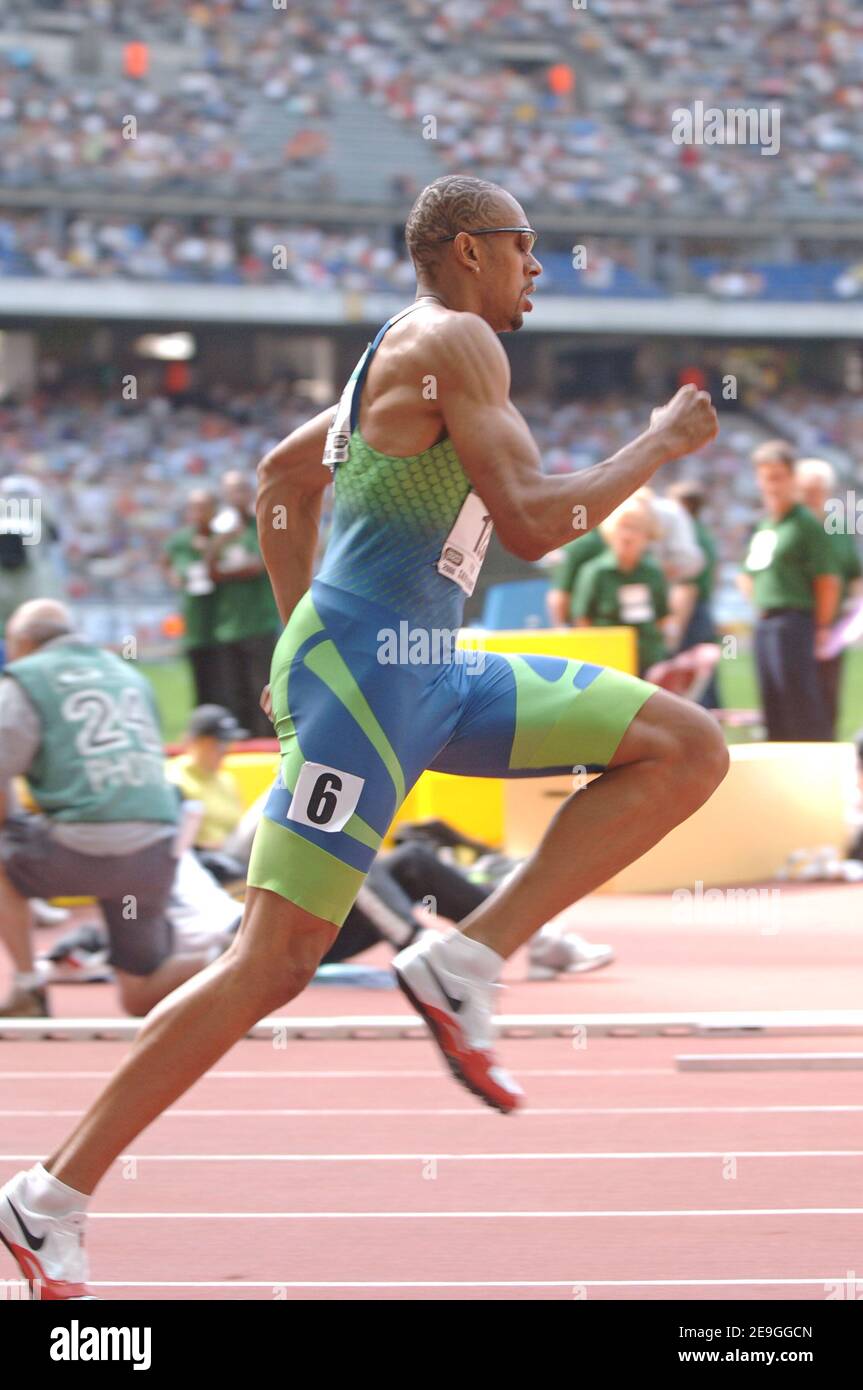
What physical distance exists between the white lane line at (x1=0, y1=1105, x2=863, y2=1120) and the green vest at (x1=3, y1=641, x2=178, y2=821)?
1588mm

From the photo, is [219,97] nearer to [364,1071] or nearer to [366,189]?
[366,189]

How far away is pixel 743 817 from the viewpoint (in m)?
10.1

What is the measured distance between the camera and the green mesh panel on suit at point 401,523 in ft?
12.0

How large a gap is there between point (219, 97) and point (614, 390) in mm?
9981

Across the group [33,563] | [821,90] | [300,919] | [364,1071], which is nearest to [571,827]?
[300,919]

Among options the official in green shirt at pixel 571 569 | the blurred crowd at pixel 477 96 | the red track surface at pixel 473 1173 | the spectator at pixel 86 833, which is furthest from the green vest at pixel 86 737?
the blurred crowd at pixel 477 96

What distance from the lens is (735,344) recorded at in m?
42.0

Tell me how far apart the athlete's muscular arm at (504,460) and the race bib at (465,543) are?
15 cm

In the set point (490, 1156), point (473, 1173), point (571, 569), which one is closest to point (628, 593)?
point (571, 569)

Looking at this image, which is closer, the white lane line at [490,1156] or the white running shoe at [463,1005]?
the white running shoe at [463,1005]

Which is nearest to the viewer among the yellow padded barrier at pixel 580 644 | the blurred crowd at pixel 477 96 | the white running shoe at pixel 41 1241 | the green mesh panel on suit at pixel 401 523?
the white running shoe at pixel 41 1241

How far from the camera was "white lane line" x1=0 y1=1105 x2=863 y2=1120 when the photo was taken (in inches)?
211

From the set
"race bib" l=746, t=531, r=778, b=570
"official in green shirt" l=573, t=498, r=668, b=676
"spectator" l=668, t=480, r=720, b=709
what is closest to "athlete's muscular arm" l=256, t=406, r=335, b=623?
"official in green shirt" l=573, t=498, r=668, b=676

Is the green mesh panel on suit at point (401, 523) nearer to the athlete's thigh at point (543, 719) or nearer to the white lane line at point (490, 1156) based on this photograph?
the athlete's thigh at point (543, 719)
